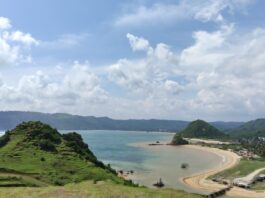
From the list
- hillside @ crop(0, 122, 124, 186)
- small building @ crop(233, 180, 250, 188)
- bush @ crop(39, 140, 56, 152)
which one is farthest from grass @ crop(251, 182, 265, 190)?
bush @ crop(39, 140, 56, 152)

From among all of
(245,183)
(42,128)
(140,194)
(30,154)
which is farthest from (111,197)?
(42,128)

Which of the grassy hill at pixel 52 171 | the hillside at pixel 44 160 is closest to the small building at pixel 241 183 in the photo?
the hillside at pixel 44 160

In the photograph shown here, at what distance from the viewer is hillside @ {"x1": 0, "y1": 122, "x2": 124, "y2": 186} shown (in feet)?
249

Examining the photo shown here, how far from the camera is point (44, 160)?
A: 9769cm

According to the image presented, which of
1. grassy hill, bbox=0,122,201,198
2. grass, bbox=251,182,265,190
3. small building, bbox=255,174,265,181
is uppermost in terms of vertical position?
grassy hill, bbox=0,122,201,198

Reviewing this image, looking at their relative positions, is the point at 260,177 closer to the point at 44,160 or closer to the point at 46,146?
the point at 46,146

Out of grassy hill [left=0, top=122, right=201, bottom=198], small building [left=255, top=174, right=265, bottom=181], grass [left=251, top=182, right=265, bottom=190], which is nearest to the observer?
grassy hill [left=0, top=122, right=201, bottom=198]

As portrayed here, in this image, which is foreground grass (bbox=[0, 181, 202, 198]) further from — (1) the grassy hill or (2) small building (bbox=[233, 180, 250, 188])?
(2) small building (bbox=[233, 180, 250, 188])

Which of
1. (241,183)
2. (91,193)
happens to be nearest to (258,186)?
(241,183)

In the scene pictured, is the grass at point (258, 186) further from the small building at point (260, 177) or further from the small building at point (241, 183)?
the small building at point (260, 177)

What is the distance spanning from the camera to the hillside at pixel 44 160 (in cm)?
7576

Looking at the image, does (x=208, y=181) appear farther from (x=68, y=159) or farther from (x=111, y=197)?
(x=111, y=197)

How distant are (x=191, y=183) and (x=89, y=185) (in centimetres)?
7310

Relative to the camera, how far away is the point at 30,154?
104 m
